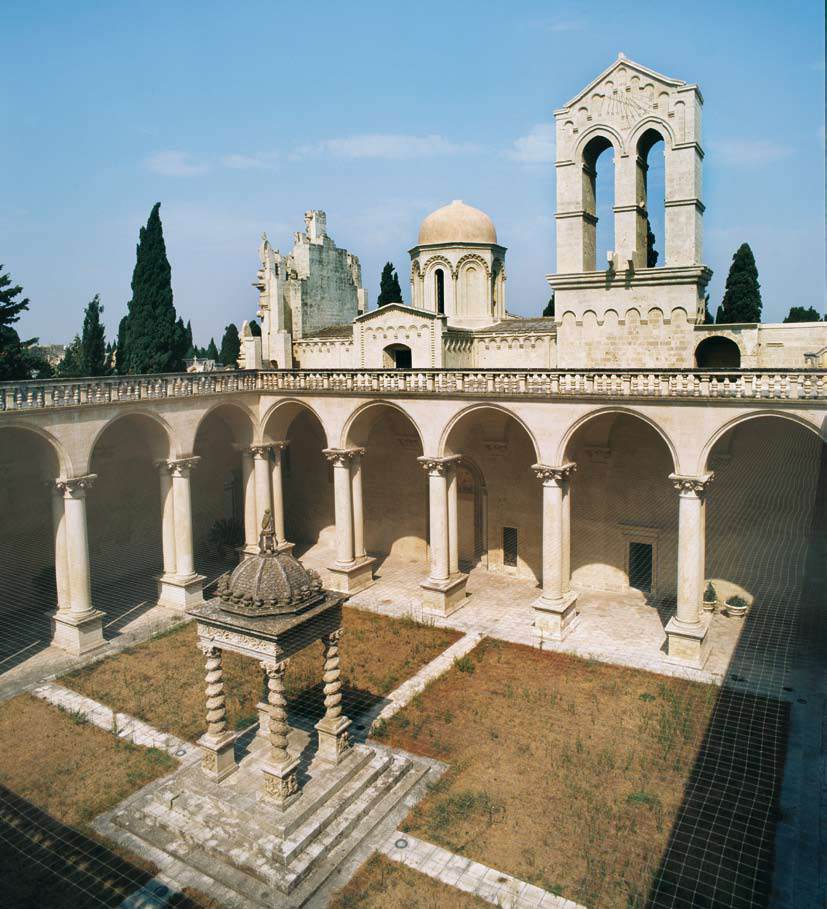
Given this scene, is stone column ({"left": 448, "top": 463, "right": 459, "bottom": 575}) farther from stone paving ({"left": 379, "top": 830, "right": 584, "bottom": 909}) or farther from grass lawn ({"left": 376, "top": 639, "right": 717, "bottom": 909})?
stone paving ({"left": 379, "top": 830, "right": 584, "bottom": 909})

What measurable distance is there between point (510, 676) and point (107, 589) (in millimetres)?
15982

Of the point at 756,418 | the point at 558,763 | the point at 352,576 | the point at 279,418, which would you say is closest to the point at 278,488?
the point at 279,418

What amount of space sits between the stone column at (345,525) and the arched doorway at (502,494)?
4297 mm

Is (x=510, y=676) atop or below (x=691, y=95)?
below

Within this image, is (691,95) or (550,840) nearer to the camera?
(550,840)

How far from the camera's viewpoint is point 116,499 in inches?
1141

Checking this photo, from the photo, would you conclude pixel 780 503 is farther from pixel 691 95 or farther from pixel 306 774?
pixel 306 774

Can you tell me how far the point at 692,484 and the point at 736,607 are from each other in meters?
5.83

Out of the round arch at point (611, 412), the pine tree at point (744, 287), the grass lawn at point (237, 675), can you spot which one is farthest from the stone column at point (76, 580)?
the pine tree at point (744, 287)

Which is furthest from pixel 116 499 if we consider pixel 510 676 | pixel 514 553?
pixel 510 676

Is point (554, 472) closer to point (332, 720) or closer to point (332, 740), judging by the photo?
point (332, 720)

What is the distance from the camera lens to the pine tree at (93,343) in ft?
122

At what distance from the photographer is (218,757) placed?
14.2 metres

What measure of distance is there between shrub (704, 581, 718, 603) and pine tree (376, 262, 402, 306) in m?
21.5
